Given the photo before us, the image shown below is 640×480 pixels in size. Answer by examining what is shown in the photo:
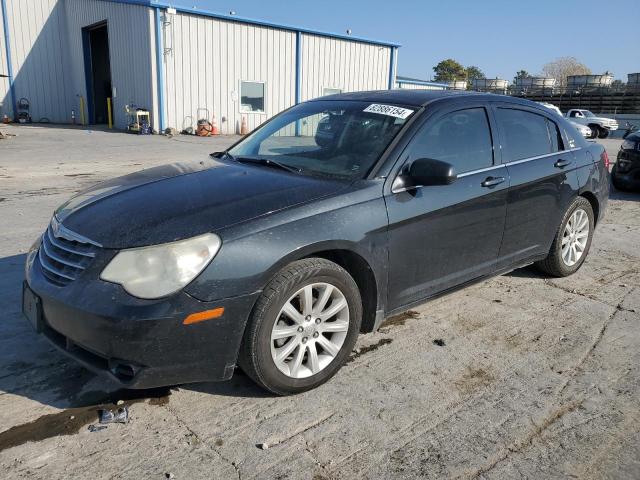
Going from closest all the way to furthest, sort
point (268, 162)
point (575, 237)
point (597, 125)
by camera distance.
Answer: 1. point (268, 162)
2. point (575, 237)
3. point (597, 125)

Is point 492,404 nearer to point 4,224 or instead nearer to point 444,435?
point 444,435

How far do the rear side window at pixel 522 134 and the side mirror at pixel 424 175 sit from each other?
3.49ft

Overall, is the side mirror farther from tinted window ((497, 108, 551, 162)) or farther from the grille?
the grille

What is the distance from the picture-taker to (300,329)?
9.56 feet

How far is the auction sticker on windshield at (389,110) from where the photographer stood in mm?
3597

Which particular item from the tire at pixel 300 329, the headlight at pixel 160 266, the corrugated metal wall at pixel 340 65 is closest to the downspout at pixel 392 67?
the corrugated metal wall at pixel 340 65

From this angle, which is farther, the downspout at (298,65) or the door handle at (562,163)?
the downspout at (298,65)

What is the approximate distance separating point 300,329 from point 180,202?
3.11 feet

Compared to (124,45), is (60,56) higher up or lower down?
lower down

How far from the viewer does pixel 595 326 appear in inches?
158

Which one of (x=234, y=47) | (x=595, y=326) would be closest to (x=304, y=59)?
(x=234, y=47)

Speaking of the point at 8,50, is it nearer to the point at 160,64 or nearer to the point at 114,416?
the point at 160,64

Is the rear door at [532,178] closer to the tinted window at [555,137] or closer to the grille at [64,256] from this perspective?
the tinted window at [555,137]

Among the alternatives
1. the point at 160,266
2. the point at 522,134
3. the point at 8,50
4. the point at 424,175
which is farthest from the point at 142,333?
the point at 8,50
